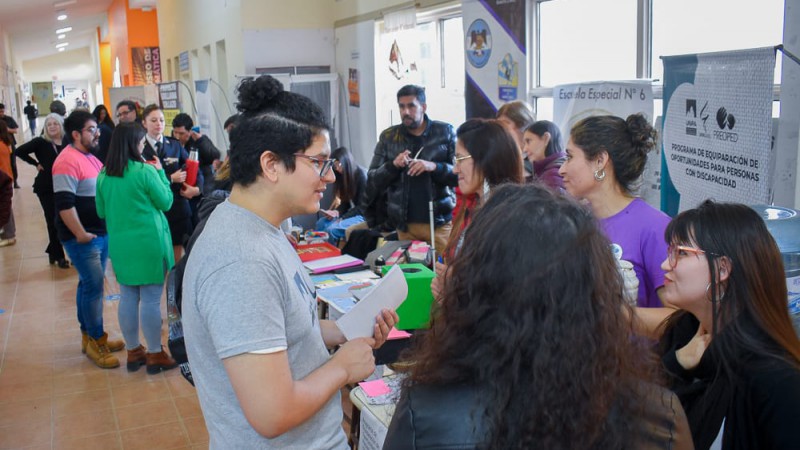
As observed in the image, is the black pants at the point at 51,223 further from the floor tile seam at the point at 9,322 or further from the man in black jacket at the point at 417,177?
the man in black jacket at the point at 417,177

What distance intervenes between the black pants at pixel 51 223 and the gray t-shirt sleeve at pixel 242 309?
235 inches

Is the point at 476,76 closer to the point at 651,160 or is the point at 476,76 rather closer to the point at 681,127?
the point at 651,160

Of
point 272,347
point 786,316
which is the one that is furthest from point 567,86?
point 272,347

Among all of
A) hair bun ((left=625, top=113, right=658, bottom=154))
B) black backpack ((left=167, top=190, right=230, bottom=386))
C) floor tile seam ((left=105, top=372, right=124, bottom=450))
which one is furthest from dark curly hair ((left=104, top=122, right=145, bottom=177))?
hair bun ((left=625, top=113, right=658, bottom=154))

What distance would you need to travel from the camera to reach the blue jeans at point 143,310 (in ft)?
13.9

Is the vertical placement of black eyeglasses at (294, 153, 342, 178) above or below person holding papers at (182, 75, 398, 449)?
above

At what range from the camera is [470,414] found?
0.93 metres

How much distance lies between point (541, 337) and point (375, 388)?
153 cm

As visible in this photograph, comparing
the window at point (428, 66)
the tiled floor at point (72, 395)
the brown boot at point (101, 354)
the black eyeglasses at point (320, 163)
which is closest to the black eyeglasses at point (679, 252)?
the black eyeglasses at point (320, 163)

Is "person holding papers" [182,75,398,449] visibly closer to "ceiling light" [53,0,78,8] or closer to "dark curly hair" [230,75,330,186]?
"dark curly hair" [230,75,330,186]

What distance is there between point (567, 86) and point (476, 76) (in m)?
1.23

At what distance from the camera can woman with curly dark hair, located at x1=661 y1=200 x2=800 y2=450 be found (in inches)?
54.1

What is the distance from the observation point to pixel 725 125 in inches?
106

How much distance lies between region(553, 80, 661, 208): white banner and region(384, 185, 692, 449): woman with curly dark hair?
2.30 meters
